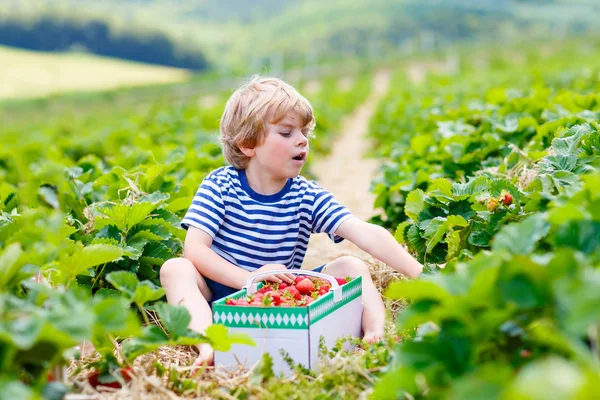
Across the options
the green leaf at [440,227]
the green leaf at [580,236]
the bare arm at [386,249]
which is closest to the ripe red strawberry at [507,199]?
the green leaf at [440,227]

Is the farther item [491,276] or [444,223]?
[444,223]

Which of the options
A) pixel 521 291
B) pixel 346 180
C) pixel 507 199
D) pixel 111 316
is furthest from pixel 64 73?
pixel 521 291

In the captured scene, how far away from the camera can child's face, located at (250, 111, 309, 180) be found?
3.42 metres

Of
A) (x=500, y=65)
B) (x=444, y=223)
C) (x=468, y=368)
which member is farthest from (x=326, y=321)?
(x=500, y=65)

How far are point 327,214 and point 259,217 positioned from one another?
1.03ft

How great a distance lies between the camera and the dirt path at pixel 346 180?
16.5 ft

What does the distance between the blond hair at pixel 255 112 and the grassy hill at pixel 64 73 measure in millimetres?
48354

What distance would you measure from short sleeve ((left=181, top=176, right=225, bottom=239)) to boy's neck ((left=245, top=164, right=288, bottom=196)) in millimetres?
189

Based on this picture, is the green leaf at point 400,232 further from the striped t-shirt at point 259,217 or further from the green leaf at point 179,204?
the green leaf at point 179,204

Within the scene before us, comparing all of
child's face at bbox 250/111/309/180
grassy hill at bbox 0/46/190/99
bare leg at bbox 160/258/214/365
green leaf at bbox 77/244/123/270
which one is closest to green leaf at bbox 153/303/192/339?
green leaf at bbox 77/244/123/270

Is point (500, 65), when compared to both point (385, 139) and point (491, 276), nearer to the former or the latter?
point (385, 139)

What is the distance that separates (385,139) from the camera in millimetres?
12164

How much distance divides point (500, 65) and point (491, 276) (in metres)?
34.6

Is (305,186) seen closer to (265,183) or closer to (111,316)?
(265,183)
